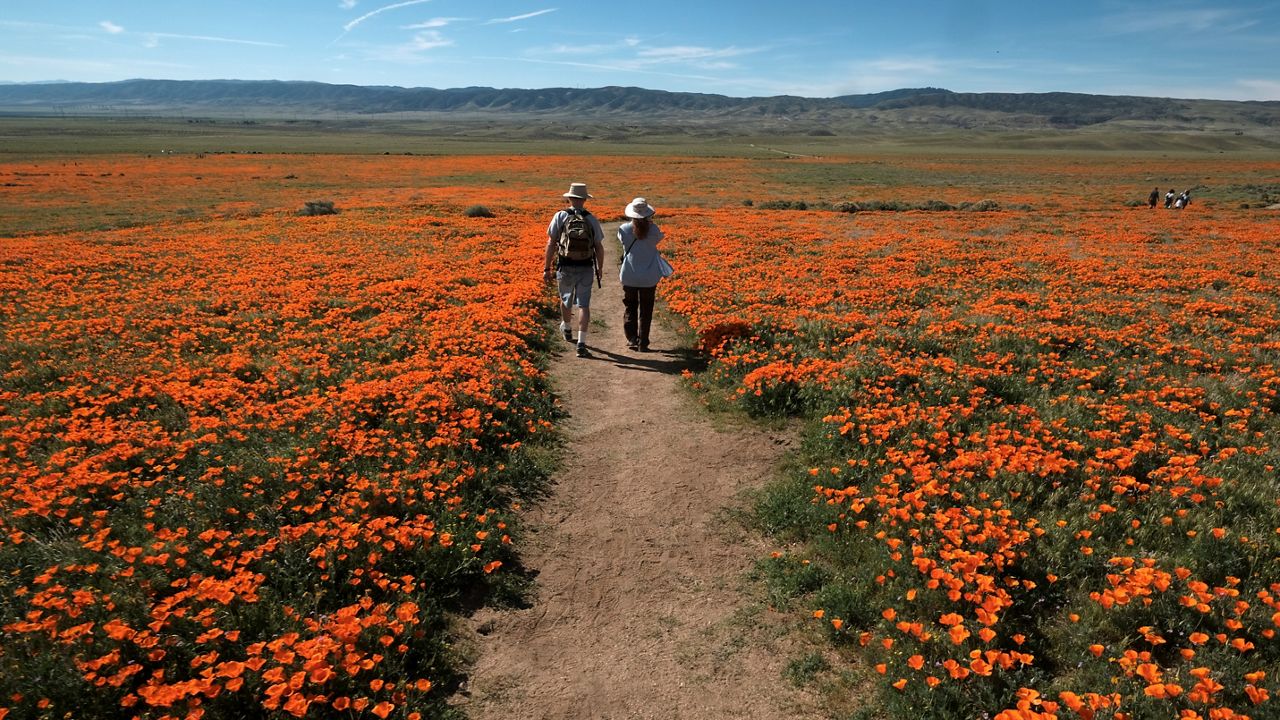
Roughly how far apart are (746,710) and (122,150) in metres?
143

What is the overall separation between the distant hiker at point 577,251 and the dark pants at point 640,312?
788mm

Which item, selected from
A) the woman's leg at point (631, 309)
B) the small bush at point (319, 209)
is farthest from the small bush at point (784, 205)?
the woman's leg at point (631, 309)

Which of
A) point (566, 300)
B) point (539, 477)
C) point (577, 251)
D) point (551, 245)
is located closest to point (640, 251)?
point (577, 251)

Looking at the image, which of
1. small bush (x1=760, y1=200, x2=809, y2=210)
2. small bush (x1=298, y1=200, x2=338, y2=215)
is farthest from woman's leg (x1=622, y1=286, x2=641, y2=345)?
small bush (x1=760, y1=200, x2=809, y2=210)

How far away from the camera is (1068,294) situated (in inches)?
589

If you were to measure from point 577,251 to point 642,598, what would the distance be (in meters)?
7.28

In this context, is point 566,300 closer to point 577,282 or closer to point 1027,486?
point 577,282

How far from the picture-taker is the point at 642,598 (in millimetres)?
5547

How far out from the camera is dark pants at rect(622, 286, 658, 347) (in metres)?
11.8

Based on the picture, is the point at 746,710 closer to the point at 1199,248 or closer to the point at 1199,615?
the point at 1199,615

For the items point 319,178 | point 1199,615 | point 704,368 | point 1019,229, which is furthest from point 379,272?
point 319,178

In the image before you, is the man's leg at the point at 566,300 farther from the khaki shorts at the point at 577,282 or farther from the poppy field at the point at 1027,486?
the poppy field at the point at 1027,486

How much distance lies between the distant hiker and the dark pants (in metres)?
0.79

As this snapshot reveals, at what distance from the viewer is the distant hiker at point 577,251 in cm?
1133
